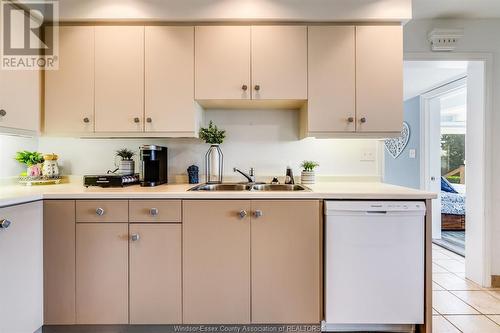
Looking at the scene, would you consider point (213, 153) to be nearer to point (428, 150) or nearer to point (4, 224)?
point (4, 224)

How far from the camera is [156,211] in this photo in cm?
163

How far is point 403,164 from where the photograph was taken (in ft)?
16.2

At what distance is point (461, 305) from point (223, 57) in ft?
8.68

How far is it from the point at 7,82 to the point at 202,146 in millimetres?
1334

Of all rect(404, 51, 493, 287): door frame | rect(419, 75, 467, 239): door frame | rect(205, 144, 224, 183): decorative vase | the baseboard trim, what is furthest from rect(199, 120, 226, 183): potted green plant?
rect(419, 75, 467, 239): door frame

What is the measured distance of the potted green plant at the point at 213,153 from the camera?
7.18 feet

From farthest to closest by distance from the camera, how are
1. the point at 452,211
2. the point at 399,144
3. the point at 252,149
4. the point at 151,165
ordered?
the point at 399,144 → the point at 452,211 → the point at 252,149 → the point at 151,165

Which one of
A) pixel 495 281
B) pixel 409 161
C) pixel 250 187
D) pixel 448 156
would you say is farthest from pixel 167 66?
pixel 448 156

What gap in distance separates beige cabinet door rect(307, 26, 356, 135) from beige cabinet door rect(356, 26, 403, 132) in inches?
2.2

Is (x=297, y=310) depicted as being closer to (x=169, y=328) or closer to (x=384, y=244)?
(x=384, y=244)

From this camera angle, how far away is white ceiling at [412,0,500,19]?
7.10ft

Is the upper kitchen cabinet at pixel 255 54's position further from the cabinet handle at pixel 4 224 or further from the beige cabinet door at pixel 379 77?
the cabinet handle at pixel 4 224

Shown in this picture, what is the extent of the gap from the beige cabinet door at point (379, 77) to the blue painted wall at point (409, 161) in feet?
9.79

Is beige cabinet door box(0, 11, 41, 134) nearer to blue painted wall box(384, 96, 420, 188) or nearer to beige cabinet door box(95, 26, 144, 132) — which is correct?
beige cabinet door box(95, 26, 144, 132)
